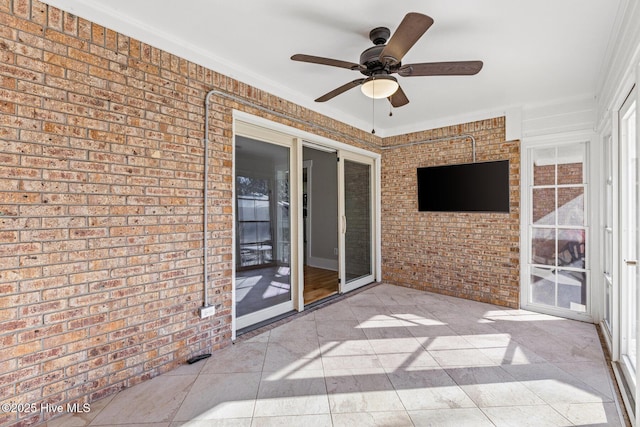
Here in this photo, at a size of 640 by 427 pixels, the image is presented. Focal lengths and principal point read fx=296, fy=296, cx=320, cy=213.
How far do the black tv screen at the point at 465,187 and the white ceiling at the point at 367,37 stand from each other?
40.0 inches

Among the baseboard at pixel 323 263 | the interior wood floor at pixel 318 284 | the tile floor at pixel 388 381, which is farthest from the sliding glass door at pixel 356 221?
the tile floor at pixel 388 381

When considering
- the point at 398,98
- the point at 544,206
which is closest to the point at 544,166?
the point at 544,206

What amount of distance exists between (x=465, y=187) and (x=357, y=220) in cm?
166

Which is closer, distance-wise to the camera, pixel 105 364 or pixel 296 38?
pixel 105 364

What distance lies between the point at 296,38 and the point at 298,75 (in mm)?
635

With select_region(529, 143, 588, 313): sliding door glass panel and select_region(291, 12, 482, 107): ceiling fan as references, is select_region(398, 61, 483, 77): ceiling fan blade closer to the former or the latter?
select_region(291, 12, 482, 107): ceiling fan

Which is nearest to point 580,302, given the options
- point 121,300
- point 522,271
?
point 522,271

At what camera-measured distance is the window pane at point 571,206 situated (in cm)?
352

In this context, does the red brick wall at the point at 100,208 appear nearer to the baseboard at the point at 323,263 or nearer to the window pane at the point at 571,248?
the baseboard at the point at 323,263

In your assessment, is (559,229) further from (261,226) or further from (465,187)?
(261,226)

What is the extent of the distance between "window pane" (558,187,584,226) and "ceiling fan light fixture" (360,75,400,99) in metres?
2.81

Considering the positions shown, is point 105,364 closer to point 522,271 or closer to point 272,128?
point 272,128

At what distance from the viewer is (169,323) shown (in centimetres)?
239

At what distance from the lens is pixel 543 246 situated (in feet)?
12.4
